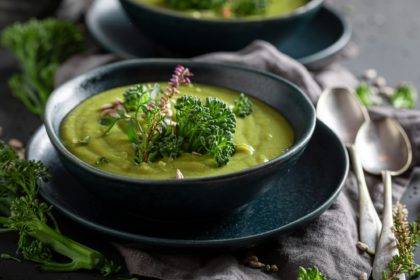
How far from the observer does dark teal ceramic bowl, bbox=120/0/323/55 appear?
3594 millimetres

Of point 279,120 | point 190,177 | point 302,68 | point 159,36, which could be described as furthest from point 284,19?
point 190,177

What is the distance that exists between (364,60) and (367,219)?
1759 millimetres

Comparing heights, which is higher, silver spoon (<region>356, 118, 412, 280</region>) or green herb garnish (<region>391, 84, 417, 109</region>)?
silver spoon (<region>356, 118, 412, 280</region>)

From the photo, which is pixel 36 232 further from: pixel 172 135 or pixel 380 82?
pixel 380 82

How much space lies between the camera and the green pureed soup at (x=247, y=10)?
3809 millimetres

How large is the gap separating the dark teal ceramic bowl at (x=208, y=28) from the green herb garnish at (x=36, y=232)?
4.30 ft

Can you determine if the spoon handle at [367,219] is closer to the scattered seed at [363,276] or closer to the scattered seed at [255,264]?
the scattered seed at [363,276]

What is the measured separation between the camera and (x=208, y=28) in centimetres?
360

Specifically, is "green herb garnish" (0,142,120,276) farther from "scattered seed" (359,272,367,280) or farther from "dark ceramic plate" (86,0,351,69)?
"dark ceramic plate" (86,0,351,69)

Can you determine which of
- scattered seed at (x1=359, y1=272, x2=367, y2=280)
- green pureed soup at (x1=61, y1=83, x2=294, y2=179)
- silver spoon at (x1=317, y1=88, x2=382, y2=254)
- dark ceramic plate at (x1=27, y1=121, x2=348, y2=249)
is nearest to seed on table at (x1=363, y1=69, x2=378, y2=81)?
silver spoon at (x1=317, y1=88, x2=382, y2=254)

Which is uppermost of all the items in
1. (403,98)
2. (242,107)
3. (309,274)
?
(242,107)

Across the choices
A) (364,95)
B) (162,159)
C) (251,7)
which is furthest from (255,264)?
(251,7)

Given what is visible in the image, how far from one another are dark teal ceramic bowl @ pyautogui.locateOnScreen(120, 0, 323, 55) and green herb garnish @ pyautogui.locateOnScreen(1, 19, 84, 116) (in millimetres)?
406

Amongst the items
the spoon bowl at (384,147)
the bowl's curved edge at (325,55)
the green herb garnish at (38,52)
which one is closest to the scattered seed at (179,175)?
the spoon bowl at (384,147)
